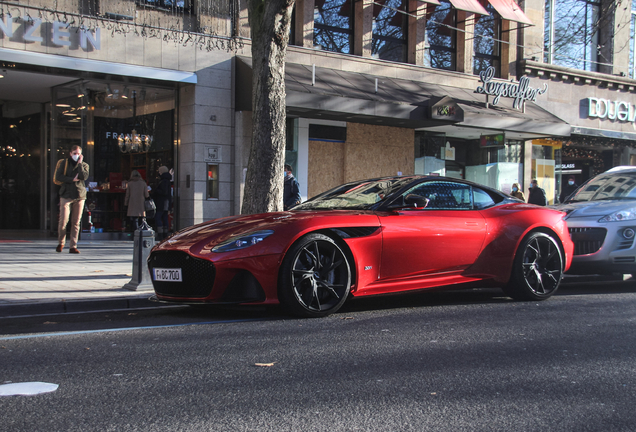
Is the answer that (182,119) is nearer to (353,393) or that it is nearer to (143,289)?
(143,289)

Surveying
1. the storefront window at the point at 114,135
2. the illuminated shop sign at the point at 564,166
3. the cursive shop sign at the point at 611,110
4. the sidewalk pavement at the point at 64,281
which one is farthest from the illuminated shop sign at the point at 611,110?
the sidewalk pavement at the point at 64,281

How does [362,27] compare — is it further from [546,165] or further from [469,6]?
[546,165]

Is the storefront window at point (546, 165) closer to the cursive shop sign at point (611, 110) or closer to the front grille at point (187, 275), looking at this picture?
the cursive shop sign at point (611, 110)

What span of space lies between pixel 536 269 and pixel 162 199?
1055 centimetres

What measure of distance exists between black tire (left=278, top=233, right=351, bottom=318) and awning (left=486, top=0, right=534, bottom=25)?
51.9 ft

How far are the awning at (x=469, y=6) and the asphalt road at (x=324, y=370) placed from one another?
45.2 feet

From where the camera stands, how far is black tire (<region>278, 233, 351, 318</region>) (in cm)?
542

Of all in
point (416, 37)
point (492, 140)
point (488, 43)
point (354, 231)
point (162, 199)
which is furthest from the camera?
point (488, 43)

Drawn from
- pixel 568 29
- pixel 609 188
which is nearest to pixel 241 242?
pixel 609 188

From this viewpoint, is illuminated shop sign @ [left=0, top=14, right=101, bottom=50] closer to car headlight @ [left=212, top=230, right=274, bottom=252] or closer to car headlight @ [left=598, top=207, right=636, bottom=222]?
car headlight @ [left=212, top=230, right=274, bottom=252]

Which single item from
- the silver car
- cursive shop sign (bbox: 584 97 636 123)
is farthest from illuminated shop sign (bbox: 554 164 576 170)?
the silver car

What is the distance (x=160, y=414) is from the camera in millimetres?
3047

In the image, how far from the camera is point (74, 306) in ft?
21.1

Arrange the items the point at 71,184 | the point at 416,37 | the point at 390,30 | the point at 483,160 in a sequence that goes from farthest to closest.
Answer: the point at 483,160
the point at 416,37
the point at 390,30
the point at 71,184
